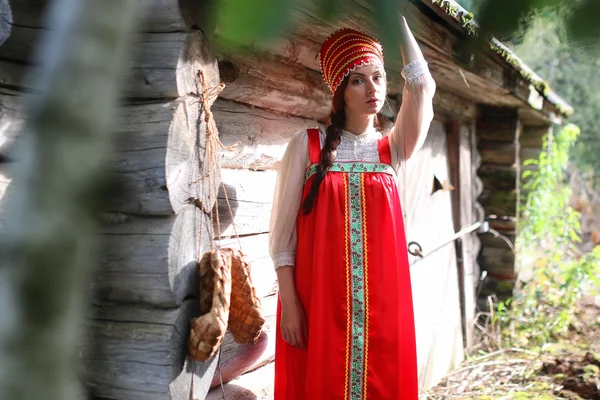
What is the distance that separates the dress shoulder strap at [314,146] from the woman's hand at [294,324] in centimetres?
49

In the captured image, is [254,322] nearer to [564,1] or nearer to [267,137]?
[267,137]

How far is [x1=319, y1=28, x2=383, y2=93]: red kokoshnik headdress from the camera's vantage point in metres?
1.95

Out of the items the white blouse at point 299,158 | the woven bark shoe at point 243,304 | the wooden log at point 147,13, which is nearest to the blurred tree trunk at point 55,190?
the wooden log at point 147,13

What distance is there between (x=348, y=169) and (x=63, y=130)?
1754mm

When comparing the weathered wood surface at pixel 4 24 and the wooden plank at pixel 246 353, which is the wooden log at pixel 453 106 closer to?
the wooden plank at pixel 246 353

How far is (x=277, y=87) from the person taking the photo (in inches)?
98.2

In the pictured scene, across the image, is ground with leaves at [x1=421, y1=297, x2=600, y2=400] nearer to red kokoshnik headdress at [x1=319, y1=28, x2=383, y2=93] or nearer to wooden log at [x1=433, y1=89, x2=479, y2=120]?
wooden log at [x1=433, y1=89, x2=479, y2=120]

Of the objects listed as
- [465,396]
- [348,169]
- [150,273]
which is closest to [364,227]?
[348,169]

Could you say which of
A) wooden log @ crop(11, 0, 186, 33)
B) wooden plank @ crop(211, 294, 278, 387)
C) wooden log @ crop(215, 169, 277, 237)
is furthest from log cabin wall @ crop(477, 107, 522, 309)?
wooden log @ crop(11, 0, 186, 33)

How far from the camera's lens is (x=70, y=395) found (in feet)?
1.44

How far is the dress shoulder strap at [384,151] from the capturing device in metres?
2.16

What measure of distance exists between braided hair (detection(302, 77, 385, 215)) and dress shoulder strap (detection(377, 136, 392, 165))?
15cm

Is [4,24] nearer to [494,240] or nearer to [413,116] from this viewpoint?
[413,116]

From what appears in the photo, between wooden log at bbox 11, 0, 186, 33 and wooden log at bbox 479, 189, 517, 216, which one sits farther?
wooden log at bbox 479, 189, 517, 216
